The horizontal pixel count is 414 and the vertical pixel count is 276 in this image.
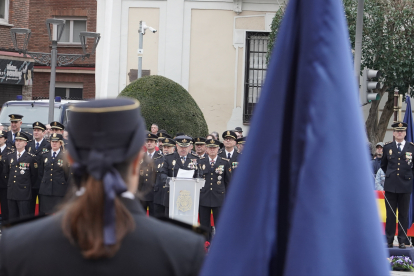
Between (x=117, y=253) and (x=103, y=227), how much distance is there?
Answer: 0.08 metres

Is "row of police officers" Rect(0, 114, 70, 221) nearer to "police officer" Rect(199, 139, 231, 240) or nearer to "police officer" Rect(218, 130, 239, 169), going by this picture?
"police officer" Rect(199, 139, 231, 240)

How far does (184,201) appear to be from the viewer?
387 inches

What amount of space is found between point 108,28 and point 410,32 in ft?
32.5

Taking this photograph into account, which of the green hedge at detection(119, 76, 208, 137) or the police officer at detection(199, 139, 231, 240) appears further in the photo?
the green hedge at detection(119, 76, 208, 137)

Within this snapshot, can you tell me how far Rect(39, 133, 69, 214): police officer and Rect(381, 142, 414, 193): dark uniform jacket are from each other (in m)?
5.85

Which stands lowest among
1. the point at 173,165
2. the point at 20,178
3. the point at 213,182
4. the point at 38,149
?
the point at 20,178

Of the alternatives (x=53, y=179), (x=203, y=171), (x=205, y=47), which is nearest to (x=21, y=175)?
(x=53, y=179)

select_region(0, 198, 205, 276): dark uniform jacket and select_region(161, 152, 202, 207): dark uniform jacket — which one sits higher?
select_region(0, 198, 205, 276): dark uniform jacket

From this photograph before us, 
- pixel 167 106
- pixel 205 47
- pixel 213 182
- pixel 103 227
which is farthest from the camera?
pixel 205 47

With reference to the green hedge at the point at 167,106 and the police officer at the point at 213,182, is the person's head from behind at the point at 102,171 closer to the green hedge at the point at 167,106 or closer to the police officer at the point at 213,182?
the police officer at the point at 213,182

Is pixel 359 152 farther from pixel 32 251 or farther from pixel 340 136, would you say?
pixel 32 251

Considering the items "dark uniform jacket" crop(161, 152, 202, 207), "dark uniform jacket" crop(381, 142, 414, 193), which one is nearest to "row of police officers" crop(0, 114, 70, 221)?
"dark uniform jacket" crop(161, 152, 202, 207)

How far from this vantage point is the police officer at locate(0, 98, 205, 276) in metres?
1.54

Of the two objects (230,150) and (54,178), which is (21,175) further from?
(230,150)
